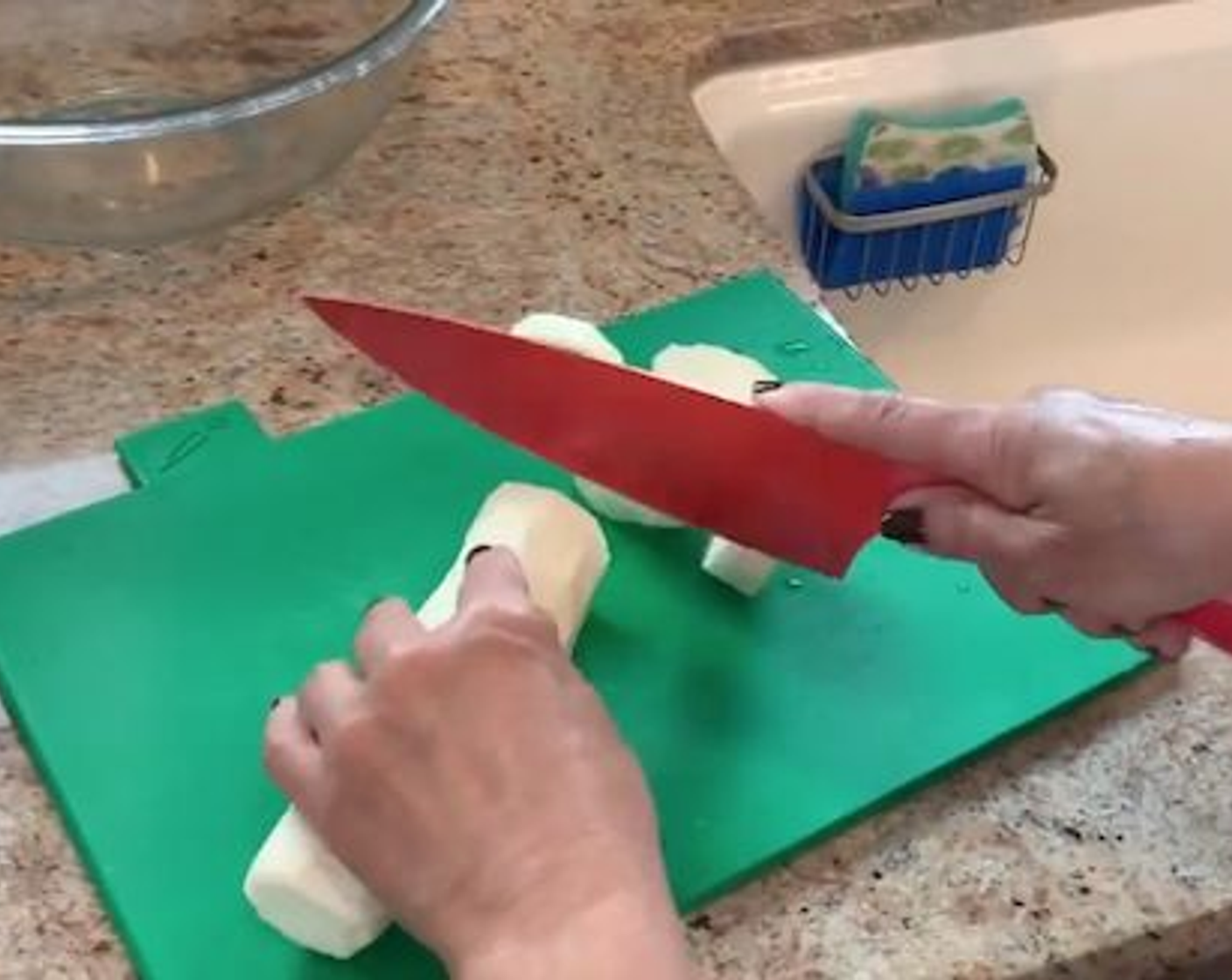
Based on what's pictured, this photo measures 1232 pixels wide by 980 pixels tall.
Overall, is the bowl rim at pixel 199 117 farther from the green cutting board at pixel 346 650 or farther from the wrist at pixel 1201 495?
the wrist at pixel 1201 495

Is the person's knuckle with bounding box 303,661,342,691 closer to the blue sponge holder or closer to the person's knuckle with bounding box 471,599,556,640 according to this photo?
the person's knuckle with bounding box 471,599,556,640

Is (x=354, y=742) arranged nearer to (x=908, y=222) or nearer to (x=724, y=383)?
(x=724, y=383)

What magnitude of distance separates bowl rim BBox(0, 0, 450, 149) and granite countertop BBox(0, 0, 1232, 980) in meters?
0.09

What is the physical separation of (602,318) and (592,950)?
0.38 meters

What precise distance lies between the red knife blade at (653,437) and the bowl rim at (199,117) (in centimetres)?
15

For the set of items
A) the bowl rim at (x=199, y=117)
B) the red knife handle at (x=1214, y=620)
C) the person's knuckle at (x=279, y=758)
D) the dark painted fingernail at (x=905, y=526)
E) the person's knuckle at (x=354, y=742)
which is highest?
the bowl rim at (x=199, y=117)

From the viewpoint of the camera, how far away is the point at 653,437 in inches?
32.2

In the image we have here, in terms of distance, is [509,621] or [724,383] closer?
[509,621]

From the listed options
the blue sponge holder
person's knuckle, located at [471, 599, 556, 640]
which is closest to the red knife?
person's knuckle, located at [471, 599, 556, 640]

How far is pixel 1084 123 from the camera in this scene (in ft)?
4.16

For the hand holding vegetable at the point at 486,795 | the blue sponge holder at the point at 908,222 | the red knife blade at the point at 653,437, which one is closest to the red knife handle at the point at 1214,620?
the red knife blade at the point at 653,437

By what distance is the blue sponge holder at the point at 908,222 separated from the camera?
3.89 ft

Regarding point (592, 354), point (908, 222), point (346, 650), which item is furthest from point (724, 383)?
point (908, 222)

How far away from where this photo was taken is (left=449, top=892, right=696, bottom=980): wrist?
678 millimetres
